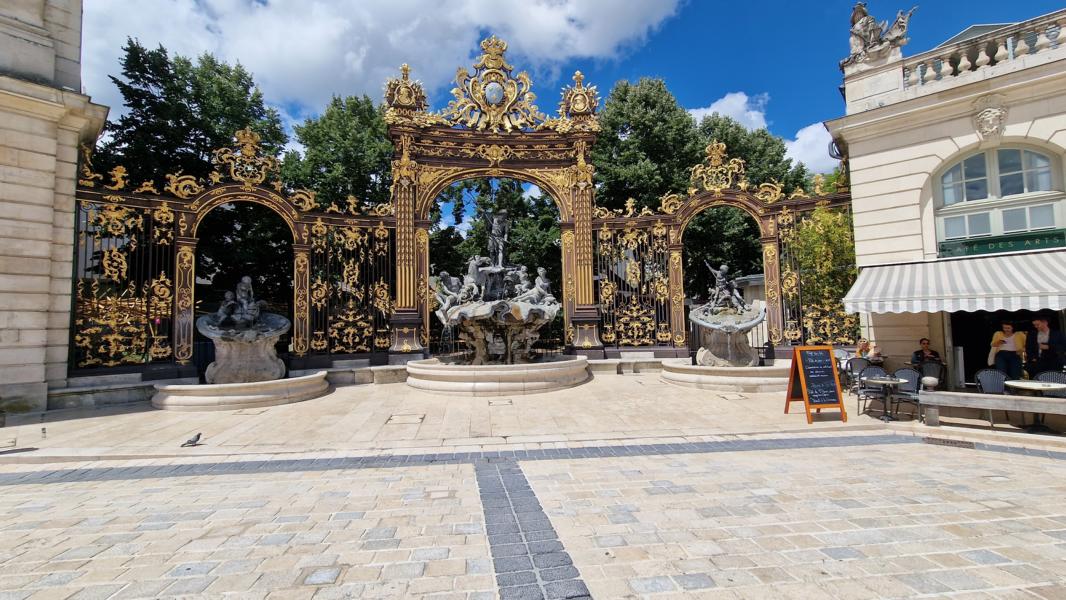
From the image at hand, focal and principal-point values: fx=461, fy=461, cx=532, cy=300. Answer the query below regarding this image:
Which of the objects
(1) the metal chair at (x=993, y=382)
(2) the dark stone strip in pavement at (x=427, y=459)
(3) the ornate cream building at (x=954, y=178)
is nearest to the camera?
(2) the dark stone strip in pavement at (x=427, y=459)

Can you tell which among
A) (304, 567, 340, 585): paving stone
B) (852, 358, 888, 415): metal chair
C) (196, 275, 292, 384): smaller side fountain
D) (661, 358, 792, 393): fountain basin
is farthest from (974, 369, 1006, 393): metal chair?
(196, 275, 292, 384): smaller side fountain

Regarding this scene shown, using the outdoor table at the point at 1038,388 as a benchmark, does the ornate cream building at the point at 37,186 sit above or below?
above

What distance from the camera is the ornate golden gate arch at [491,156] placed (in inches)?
519

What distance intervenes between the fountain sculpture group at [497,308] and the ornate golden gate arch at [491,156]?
6.90 feet

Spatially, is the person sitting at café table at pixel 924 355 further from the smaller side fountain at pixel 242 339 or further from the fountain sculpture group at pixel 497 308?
the smaller side fountain at pixel 242 339

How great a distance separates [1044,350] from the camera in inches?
287

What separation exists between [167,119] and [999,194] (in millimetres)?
22404

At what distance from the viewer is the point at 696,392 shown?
9469mm

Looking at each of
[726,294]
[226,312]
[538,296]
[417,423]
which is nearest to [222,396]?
[226,312]

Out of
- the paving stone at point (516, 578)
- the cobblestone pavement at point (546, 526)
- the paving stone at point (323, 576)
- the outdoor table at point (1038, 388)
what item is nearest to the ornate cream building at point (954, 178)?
the outdoor table at point (1038, 388)

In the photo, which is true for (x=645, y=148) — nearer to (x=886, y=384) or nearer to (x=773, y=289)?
(x=773, y=289)

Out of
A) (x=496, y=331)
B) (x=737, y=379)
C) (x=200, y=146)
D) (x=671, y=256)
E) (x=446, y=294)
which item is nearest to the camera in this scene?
(x=737, y=379)

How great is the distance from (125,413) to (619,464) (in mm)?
8766

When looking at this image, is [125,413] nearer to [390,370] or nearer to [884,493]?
[390,370]
